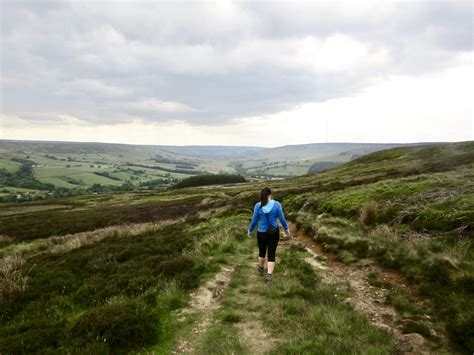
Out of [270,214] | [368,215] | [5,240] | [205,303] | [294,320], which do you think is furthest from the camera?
[5,240]

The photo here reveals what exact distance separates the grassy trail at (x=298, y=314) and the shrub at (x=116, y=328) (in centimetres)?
79

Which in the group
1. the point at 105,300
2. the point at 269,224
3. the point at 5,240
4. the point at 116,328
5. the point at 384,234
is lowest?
the point at 5,240

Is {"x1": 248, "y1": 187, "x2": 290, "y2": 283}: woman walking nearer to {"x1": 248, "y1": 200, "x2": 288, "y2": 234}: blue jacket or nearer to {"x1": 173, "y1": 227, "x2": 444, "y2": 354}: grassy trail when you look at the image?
{"x1": 248, "y1": 200, "x2": 288, "y2": 234}: blue jacket

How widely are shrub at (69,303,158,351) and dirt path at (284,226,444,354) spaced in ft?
16.9

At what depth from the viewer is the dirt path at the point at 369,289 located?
564 cm

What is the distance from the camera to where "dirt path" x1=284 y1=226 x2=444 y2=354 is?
5637mm

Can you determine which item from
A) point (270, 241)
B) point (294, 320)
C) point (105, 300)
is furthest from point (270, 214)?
point (105, 300)

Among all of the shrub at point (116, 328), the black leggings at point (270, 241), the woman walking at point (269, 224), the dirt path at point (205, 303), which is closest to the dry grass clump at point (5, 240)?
the dirt path at point (205, 303)

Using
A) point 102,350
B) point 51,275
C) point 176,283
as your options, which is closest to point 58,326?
point 102,350

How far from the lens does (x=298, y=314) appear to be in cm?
668

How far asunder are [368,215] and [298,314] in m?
9.21

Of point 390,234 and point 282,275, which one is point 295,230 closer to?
point 390,234

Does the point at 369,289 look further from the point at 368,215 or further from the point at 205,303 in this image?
the point at 368,215

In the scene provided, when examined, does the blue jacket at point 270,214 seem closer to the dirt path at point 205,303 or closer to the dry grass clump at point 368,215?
the dirt path at point 205,303
